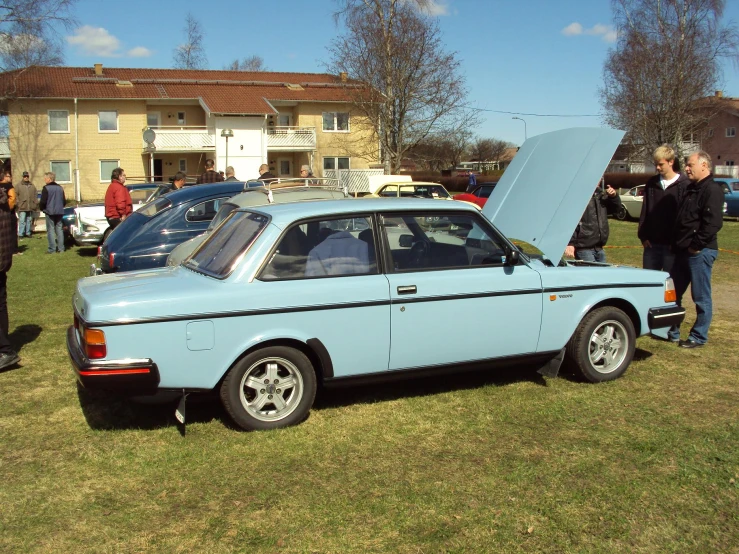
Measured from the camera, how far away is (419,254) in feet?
17.8

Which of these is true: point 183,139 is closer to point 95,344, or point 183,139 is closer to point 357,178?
point 357,178

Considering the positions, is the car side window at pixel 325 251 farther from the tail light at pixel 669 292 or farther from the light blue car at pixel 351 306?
the tail light at pixel 669 292

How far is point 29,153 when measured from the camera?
42.2 m

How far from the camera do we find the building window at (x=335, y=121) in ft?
155

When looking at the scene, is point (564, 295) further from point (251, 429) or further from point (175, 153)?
point (175, 153)

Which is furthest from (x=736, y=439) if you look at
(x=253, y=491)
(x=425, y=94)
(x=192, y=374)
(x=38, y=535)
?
(x=425, y=94)

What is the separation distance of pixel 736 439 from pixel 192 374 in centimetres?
363

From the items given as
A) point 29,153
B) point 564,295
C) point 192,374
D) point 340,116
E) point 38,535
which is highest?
point 340,116

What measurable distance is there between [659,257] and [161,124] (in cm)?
4200

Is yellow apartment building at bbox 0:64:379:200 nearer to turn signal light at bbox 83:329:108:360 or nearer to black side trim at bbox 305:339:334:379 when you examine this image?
black side trim at bbox 305:339:334:379

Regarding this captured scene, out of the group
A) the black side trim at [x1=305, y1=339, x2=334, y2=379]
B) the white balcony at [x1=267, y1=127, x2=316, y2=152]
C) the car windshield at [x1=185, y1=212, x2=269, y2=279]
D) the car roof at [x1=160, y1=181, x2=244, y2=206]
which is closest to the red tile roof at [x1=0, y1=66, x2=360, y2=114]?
the white balcony at [x1=267, y1=127, x2=316, y2=152]

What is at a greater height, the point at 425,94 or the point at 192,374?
the point at 425,94

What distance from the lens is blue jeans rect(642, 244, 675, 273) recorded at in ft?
24.2

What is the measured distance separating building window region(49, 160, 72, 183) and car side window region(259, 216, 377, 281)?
41774 mm
